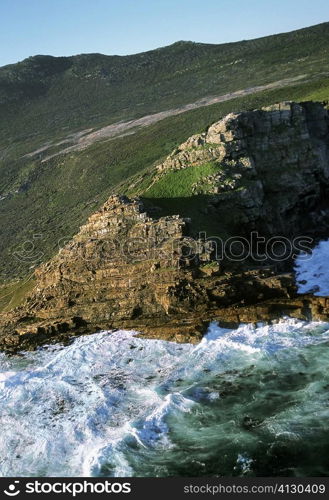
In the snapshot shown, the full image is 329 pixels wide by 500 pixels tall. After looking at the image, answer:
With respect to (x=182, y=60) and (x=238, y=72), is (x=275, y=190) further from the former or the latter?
(x=182, y=60)

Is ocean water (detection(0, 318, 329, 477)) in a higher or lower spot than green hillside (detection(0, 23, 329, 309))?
lower

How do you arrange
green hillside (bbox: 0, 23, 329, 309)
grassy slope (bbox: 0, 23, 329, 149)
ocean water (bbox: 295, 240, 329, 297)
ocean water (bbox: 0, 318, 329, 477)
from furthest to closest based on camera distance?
grassy slope (bbox: 0, 23, 329, 149) < green hillside (bbox: 0, 23, 329, 309) < ocean water (bbox: 295, 240, 329, 297) < ocean water (bbox: 0, 318, 329, 477)

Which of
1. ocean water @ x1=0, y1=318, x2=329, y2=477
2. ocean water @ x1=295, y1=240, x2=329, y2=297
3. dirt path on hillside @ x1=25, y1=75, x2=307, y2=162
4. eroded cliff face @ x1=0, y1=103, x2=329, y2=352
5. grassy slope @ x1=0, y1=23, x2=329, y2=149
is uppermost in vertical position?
grassy slope @ x1=0, y1=23, x2=329, y2=149

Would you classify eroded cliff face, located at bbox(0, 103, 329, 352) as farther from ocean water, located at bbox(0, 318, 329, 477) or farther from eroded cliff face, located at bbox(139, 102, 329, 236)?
ocean water, located at bbox(0, 318, 329, 477)

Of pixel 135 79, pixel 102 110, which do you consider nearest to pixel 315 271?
pixel 102 110

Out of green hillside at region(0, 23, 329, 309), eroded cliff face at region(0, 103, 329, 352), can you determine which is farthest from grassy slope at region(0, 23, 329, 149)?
eroded cliff face at region(0, 103, 329, 352)

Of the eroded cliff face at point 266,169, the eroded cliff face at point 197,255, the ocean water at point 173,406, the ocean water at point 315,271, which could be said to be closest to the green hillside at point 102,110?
the eroded cliff face at point 266,169

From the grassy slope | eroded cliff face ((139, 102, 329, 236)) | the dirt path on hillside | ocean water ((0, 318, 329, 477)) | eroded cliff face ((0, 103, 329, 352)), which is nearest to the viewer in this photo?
ocean water ((0, 318, 329, 477))

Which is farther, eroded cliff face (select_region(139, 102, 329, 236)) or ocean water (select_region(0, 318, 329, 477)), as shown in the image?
eroded cliff face (select_region(139, 102, 329, 236))
